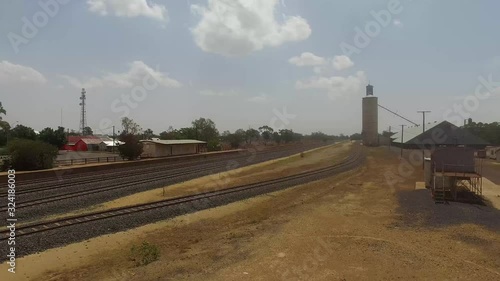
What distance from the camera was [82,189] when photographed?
25469mm

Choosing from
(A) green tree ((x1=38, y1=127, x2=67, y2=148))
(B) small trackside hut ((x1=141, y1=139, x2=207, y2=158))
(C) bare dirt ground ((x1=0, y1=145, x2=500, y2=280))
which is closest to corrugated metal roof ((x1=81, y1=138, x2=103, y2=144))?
(A) green tree ((x1=38, y1=127, x2=67, y2=148))

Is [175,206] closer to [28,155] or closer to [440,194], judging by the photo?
[440,194]

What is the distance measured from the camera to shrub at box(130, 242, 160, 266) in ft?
39.3

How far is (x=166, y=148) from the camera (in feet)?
176

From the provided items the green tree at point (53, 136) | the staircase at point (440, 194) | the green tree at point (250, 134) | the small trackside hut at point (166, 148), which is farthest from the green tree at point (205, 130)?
the staircase at point (440, 194)

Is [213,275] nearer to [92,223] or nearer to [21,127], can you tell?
[92,223]

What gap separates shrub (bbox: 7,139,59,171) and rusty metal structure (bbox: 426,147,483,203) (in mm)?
36859

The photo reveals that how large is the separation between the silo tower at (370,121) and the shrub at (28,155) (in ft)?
334

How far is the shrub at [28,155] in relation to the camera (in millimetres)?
33375

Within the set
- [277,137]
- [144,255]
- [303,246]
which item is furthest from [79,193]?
[277,137]

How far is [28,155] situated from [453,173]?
1532 inches

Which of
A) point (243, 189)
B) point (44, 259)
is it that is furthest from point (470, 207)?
point (44, 259)

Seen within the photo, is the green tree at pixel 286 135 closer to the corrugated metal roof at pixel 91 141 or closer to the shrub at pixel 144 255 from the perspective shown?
the corrugated metal roof at pixel 91 141

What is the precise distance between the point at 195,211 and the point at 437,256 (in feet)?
42.3
